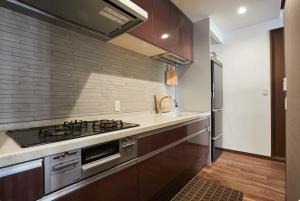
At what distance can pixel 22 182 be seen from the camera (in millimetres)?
661

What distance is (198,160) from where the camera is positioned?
229cm

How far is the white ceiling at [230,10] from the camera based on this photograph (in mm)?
2268

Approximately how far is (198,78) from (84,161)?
7.43 feet

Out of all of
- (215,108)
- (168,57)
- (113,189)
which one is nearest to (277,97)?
(215,108)

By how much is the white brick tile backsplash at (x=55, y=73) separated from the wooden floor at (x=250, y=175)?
5.04ft

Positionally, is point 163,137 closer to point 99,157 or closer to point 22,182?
point 99,157

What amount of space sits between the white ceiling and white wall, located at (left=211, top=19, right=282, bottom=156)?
28 centimetres

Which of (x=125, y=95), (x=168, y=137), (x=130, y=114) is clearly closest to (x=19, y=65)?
(x=125, y=95)

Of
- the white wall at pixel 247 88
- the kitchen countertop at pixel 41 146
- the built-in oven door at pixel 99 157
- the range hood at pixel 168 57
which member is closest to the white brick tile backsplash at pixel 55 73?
the kitchen countertop at pixel 41 146

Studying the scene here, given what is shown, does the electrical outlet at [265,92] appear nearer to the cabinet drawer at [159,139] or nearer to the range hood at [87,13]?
the cabinet drawer at [159,139]

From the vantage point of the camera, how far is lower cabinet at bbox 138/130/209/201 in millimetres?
1309

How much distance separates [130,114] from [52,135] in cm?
112

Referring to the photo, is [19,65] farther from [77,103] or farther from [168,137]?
[168,137]

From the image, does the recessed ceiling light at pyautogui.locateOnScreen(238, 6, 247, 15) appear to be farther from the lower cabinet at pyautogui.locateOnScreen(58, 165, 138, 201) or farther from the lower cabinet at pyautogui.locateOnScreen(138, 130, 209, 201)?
the lower cabinet at pyautogui.locateOnScreen(58, 165, 138, 201)
